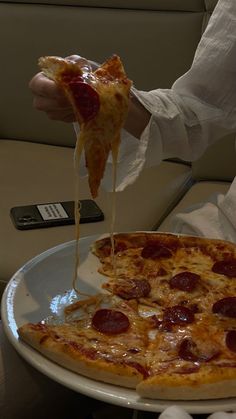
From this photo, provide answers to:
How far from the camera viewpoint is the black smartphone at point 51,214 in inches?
50.3

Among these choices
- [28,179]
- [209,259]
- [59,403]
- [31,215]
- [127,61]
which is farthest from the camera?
[127,61]

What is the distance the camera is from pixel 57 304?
34.6 inches

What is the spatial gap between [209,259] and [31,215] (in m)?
0.44

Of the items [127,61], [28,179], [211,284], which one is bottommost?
[28,179]

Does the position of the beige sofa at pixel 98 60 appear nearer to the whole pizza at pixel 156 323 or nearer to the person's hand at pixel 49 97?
the whole pizza at pixel 156 323

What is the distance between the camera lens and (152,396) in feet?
2.27

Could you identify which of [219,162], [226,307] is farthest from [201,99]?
[219,162]

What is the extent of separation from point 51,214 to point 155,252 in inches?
13.9

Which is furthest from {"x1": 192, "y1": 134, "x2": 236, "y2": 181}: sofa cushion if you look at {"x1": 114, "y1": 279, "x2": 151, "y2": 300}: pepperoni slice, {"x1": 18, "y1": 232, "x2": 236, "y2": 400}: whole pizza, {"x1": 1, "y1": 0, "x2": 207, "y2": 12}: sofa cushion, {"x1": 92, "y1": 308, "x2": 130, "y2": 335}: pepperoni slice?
{"x1": 92, "y1": 308, "x2": 130, "y2": 335}: pepperoni slice

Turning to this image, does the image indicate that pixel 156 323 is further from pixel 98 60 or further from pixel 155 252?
pixel 98 60

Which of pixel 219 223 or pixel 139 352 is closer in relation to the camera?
pixel 139 352

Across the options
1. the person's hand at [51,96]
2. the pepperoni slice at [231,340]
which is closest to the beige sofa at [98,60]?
the person's hand at [51,96]

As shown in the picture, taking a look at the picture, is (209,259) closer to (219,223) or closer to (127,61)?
(219,223)

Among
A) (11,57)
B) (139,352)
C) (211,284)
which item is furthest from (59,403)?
(11,57)
